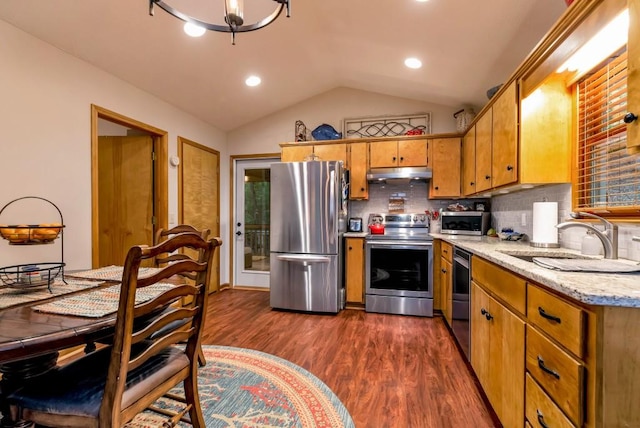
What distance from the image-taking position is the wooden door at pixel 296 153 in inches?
155

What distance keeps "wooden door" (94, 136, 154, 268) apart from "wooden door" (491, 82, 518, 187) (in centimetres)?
345

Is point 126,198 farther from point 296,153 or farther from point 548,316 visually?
point 548,316

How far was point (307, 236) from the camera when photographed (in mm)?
3387

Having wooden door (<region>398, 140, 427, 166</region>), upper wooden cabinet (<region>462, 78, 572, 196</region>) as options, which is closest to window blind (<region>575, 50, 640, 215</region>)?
upper wooden cabinet (<region>462, 78, 572, 196</region>)

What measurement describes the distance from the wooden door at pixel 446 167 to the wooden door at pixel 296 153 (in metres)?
1.58

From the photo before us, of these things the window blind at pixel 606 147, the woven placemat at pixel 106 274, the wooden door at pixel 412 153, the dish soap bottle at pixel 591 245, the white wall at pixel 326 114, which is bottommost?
the woven placemat at pixel 106 274

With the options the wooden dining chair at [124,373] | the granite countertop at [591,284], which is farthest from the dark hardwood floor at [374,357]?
the wooden dining chair at [124,373]

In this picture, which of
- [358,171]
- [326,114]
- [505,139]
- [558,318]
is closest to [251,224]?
[358,171]

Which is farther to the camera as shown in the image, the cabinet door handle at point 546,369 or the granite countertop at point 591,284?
the cabinet door handle at point 546,369

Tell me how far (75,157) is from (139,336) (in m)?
2.09

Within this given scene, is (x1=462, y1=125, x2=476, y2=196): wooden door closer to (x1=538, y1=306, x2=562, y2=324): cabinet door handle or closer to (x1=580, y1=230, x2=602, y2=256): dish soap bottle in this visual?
(x1=580, y1=230, x2=602, y2=256): dish soap bottle

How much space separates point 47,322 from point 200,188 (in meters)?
3.07

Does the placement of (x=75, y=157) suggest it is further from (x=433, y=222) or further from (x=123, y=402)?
(x=433, y=222)

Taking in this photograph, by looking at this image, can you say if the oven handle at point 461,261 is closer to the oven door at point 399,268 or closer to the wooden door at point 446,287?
the wooden door at point 446,287
